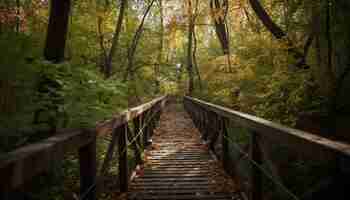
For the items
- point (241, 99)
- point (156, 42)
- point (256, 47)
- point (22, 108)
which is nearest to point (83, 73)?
point (22, 108)

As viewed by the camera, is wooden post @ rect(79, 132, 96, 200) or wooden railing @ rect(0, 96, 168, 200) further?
wooden post @ rect(79, 132, 96, 200)

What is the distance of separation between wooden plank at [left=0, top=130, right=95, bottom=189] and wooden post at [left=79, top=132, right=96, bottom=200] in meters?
0.51

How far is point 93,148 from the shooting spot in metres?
2.66

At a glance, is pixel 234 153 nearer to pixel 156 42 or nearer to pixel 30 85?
pixel 30 85

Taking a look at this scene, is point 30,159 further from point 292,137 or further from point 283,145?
point 283,145

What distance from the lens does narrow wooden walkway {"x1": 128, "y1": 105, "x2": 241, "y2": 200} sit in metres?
3.83

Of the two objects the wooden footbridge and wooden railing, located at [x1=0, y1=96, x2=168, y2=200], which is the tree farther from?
wooden railing, located at [x1=0, y1=96, x2=168, y2=200]

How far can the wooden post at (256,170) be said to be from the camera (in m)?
3.06

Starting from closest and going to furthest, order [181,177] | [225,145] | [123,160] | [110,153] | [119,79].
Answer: [110,153] → [123,160] → [181,177] → [225,145] → [119,79]

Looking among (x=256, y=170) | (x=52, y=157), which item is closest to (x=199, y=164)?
(x=256, y=170)

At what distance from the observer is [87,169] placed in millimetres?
2588

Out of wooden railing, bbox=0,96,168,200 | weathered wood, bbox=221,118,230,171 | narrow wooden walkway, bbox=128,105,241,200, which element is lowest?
narrow wooden walkway, bbox=128,105,241,200

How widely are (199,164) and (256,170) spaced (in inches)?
88.5

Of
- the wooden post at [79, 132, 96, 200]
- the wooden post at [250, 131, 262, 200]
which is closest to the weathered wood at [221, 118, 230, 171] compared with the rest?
the wooden post at [250, 131, 262, 200]
